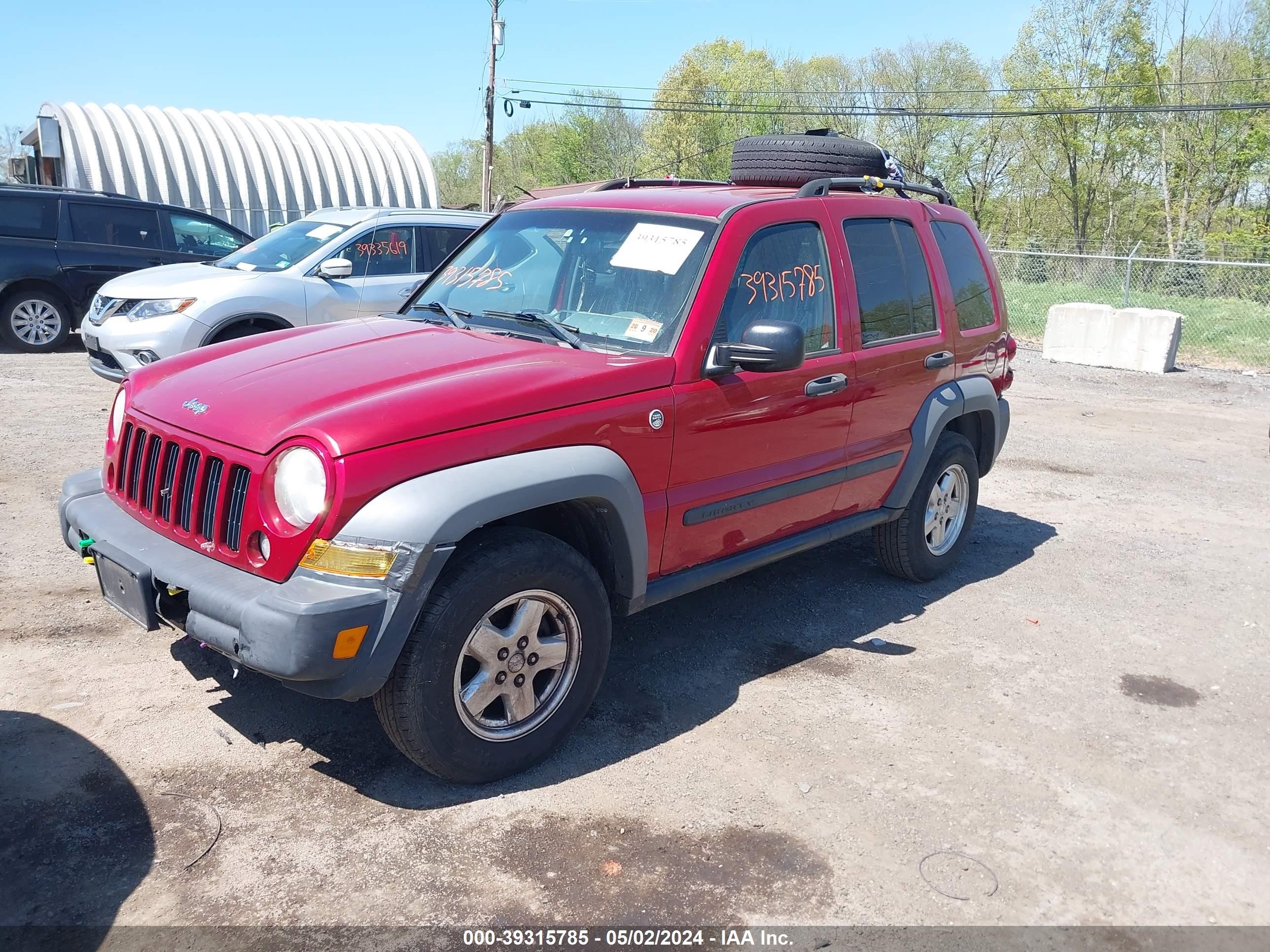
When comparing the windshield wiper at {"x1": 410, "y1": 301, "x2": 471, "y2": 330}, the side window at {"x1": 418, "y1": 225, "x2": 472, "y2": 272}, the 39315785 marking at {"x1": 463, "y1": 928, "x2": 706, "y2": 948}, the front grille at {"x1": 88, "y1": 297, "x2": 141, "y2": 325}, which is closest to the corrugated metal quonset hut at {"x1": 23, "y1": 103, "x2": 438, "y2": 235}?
the front grille at {"x1": 88, "y1": 297, "x2": 141, "y2": 325}

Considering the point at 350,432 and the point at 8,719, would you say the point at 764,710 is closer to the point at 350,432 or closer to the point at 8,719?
the point at 350,432

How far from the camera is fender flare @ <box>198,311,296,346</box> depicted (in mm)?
8453

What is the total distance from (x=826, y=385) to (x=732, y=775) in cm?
173

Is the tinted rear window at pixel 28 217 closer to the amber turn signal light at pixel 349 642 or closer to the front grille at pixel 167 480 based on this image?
the front grille at pixel 167 480

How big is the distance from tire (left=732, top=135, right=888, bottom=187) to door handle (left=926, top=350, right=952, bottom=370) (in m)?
1.04

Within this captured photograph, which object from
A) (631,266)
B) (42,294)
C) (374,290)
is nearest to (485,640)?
(631,266)

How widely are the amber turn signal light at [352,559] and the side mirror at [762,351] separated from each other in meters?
1.48

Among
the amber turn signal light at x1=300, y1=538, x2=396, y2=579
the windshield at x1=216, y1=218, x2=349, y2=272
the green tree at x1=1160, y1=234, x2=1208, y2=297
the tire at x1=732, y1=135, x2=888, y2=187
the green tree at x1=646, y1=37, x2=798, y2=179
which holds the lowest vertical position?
the amber turn signal light at x1=300, y1=538, x2=396, y2=579

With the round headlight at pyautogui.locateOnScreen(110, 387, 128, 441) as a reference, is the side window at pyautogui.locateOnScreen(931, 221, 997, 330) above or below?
above

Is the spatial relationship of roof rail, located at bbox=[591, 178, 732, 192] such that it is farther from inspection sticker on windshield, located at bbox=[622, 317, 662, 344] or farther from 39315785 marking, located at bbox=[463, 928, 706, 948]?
39315785 marking, located at bbox=[463, 928, 706, 948]

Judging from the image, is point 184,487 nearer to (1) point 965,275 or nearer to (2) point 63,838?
(2) point 63,838

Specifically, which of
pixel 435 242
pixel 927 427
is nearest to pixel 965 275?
pixel 927 427

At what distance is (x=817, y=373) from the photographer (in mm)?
4352

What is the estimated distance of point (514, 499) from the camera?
316 centimetres
